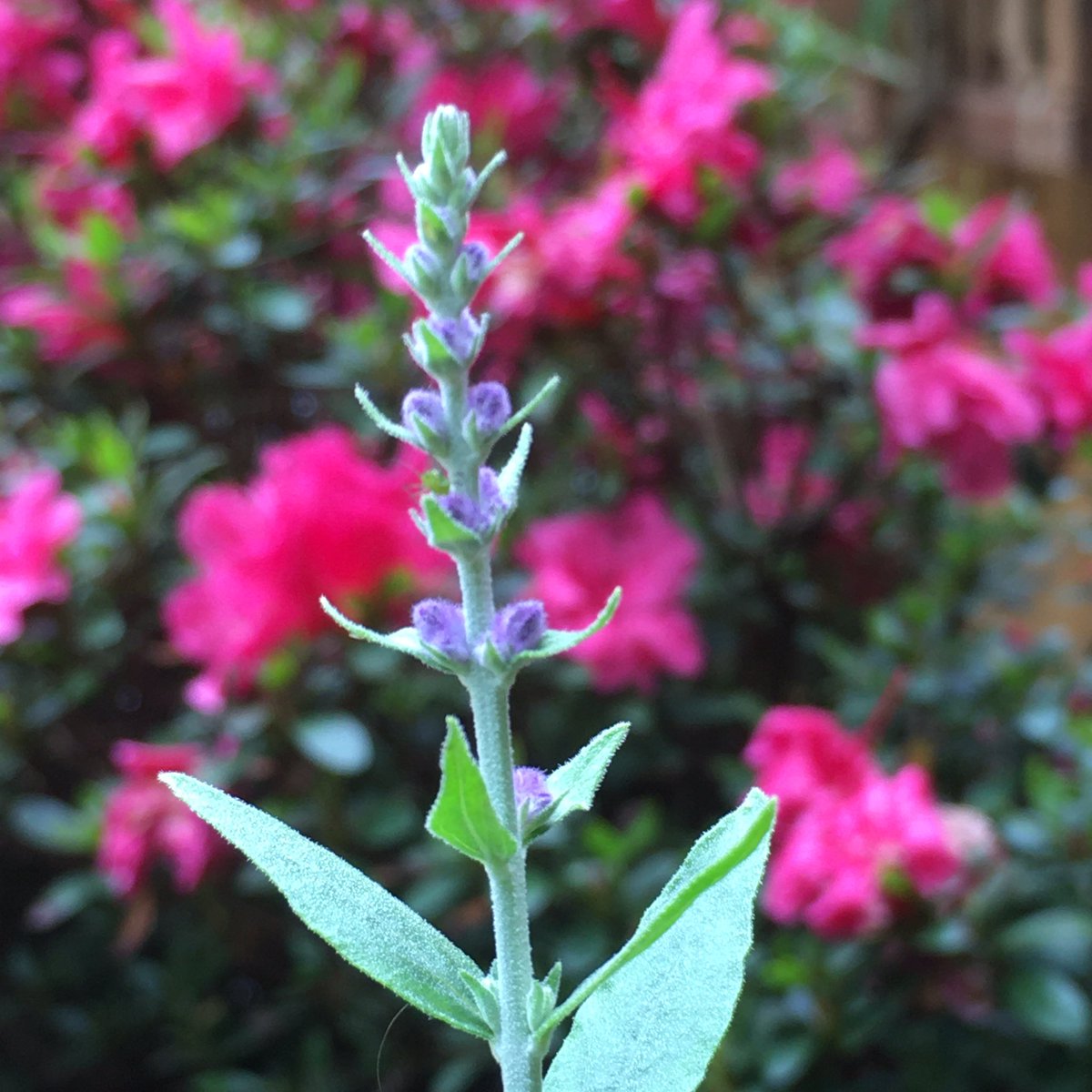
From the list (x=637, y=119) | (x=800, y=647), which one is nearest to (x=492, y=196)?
(x=637, y=119)

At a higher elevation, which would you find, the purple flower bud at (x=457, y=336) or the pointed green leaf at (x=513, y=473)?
the purple flower bud at (x=457, y=336)

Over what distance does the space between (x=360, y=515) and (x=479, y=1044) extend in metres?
0.39

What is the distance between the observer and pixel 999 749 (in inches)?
43.0

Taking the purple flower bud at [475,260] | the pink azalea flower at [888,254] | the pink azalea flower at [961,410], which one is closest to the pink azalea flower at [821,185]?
the pink azalea flower at [888,254]

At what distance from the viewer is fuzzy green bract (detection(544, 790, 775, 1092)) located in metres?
0.24

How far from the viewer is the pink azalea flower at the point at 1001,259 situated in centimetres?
103

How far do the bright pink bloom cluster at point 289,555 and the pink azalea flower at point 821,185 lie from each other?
45 cm

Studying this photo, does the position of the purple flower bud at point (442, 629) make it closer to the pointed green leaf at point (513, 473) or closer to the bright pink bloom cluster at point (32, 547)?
the pointed green leaf at point (513, 473)

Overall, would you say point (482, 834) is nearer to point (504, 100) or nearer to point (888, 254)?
point (888, 254)

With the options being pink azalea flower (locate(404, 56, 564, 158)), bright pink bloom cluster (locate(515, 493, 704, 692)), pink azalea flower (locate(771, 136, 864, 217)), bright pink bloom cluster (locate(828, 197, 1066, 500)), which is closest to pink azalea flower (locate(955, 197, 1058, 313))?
bright pink bloom cluster (locate(828, 197, 1066, 500))

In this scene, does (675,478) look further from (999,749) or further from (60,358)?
(60,358)

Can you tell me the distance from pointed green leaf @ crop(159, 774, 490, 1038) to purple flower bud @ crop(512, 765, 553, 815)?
3 centimetres

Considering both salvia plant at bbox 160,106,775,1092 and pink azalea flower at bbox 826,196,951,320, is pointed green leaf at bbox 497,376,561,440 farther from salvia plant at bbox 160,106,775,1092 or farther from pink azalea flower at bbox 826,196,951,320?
pink azalea flower at bbox 826,196,951,320

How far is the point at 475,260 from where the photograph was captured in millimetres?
A: 249
